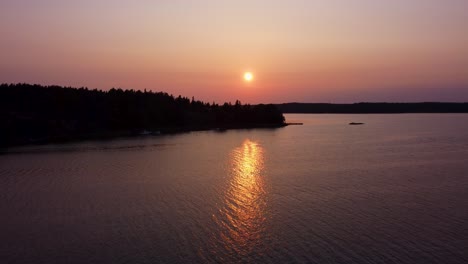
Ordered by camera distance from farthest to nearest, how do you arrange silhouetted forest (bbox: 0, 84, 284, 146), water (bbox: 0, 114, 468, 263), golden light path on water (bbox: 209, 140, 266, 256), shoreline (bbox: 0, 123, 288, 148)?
1. silhouetted forest (bbox: 0, 84, 284, 146)
2. shoreline (bbox: 0, 123, 288, 148)
3. golden light path on water (bbox: 209, 140, 266, 256)
4. water (bbox: 0, 114, 468, 263)

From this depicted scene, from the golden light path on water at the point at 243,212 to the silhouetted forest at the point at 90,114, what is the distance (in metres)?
70.0

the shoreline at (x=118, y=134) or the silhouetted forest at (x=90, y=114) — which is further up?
the silhouetted forest at (x=90, y=114)

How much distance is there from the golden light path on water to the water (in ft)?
0.32

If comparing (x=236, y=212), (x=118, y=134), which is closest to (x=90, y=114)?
(x=118, y=134)

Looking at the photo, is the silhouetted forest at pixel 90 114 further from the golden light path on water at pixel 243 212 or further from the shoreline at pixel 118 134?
the golden light path on water at pixel 243 212

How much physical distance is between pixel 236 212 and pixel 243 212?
54 centimetres

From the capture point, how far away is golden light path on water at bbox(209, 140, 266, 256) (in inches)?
968

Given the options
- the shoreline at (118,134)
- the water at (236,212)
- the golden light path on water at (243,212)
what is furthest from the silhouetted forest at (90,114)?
the golden light path on water at (243,212)

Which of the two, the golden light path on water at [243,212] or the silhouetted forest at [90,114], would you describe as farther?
the silhouetted forest at [90,114]

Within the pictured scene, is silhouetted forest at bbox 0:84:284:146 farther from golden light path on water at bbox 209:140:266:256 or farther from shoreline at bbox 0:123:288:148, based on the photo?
golden light path on water at bbox 209:140:266:256

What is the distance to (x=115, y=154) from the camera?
Answer: 243ft

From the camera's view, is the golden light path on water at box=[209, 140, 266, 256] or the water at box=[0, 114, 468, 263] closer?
the water at box=[0, 114, 468, 263]

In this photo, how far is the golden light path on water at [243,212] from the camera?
80.6ft

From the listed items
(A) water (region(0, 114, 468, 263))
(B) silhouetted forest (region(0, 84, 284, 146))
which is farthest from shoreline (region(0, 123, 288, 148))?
(A) water (region(0, 114, 468, 263))
